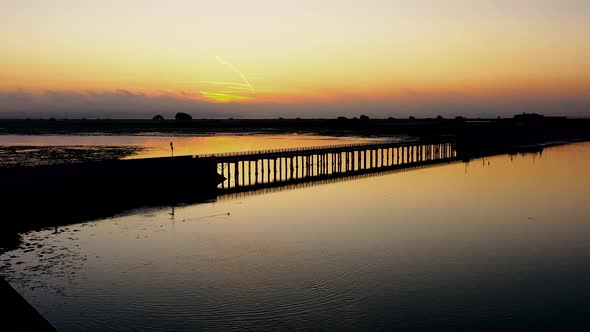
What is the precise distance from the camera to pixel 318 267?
25875 millimetres


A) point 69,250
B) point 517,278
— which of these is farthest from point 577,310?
point 69,250

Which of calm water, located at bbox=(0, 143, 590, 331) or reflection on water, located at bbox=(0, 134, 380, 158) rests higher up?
reflection on water, located at bbox=(0, 134, 380, 158)

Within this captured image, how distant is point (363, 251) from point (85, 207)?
26.6 m

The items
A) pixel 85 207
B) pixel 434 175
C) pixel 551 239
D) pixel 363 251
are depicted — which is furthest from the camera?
pixel 434 175

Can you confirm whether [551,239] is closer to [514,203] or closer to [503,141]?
[514,203]

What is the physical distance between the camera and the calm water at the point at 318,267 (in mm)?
19703

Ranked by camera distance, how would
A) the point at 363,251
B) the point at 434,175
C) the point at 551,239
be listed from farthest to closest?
the point at 434,175
the point at 551,239
the point at 363,251

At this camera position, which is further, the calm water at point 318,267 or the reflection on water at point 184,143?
the reflection on water at point 184,143

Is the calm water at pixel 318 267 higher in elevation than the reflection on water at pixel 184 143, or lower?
lower

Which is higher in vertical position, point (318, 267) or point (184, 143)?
point (184, 143)

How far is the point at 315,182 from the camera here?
58.8m

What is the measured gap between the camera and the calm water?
19.7 meters

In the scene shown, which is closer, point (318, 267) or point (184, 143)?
point (318, 267)

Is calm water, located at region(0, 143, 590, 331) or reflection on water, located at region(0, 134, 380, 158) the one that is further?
reflection on water, located at region(0, 134, 380, 158)
